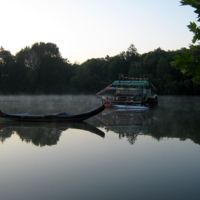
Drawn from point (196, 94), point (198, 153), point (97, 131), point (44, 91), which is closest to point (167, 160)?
point (198, 153)

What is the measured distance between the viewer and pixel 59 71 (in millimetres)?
77562

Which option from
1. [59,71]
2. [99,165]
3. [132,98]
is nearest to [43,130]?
[99,165]

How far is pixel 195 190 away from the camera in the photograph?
6.11 meters

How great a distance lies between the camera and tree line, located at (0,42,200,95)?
→ 209ft

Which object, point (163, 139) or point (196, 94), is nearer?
point (163, 139)

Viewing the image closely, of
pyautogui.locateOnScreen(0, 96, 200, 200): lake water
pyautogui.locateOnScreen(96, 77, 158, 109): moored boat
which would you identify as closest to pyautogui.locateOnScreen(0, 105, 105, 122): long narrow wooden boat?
pyautogui.locateOnScreen(0, 96, 200, 200): lake water

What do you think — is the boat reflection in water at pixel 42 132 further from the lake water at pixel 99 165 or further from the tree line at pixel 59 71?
the tree line at pixel 59 71

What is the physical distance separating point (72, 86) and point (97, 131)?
Result: 61933 mm

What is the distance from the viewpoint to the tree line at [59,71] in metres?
63.8

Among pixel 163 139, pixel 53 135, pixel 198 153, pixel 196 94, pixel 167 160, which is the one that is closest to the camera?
pixel 167 160

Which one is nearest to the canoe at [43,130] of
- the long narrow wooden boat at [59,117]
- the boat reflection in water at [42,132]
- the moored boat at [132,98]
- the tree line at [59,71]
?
the boat reflection in water at [42,132]

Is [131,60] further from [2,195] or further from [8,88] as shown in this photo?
[2,195]

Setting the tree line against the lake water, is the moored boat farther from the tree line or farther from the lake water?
the tree line

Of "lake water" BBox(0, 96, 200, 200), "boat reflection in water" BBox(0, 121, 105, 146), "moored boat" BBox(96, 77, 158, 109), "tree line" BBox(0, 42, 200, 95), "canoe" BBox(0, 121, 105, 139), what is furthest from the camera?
"tree line" BBox(0, 42, 200, 95)
